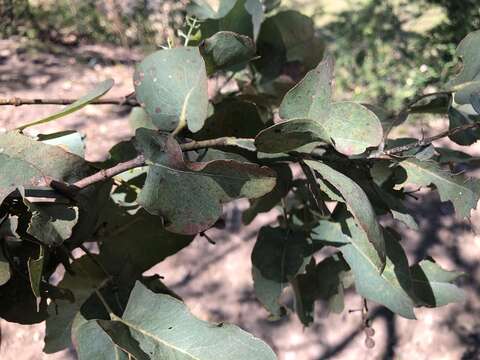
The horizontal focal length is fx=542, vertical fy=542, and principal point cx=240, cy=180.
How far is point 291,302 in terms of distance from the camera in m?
2.16

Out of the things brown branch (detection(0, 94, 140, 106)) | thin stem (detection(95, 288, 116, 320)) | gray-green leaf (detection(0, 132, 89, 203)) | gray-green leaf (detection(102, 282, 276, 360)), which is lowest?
thin stem (detection(95, 288, 116, 320))

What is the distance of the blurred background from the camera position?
219 cm

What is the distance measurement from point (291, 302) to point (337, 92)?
2.04 meters

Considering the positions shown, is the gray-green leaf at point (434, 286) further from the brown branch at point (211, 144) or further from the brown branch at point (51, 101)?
the brown branch at point (51, 101)

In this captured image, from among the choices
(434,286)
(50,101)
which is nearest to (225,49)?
(50,101)

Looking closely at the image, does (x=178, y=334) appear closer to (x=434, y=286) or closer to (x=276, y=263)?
(x=276, y=263)

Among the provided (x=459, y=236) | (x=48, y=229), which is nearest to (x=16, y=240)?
(x=48, y=229)

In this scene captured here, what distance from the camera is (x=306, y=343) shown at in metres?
2.18

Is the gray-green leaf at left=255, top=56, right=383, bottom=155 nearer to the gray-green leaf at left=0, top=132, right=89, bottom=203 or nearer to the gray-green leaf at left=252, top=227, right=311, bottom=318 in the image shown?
the gray-green leaf at left=0, top=132, right=89, bottom=203

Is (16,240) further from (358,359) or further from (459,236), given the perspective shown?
(459,236)

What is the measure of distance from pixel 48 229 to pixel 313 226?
1.52 ft

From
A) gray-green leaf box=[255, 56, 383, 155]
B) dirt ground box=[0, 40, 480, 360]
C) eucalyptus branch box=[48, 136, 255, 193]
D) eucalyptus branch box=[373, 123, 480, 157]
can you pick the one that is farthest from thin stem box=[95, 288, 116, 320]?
dirt ground box=[0, 40, 480, 360]

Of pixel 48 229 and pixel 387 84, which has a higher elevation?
pixel 48 229

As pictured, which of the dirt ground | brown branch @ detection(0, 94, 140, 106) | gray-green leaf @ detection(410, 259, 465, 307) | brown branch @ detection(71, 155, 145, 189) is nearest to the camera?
brown branch @ detection(71, 155, 145, 189)
